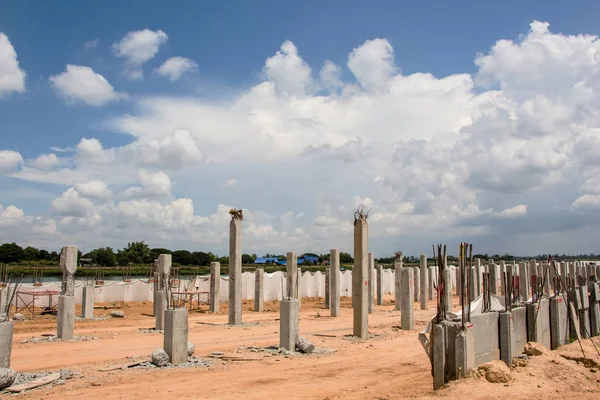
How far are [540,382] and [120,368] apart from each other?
A: 25.2 ft

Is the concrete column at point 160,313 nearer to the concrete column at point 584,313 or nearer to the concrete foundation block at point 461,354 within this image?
the concrete foundation block at point 461,354

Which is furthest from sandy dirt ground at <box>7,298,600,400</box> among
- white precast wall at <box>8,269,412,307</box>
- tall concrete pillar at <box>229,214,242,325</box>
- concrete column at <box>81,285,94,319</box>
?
white precast wall at <box>8,269,412,307</box>

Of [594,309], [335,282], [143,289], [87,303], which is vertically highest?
[335,282]

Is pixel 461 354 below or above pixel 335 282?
below

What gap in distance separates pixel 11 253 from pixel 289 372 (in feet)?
176

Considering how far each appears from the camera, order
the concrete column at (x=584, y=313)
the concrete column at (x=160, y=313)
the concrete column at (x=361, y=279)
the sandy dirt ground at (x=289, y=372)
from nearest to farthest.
→ the sandy dirt ground at (x=289, y=372) < the concrete column at (x=584, y=313) < the concrete column at (x=361, y=279) < the concrete column at (x=160, y=313)

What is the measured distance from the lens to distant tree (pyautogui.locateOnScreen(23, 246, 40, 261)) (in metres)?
56.5

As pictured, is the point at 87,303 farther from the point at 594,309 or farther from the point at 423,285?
the point at 594,309

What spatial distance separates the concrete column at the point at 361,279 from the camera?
598 inches

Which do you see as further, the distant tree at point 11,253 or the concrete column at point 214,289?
the distant tree at point 11,253

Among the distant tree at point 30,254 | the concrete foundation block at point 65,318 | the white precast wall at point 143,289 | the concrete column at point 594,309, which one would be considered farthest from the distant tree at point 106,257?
the concrete column at point 594,309

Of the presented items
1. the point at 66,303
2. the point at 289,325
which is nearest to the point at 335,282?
the point at 289,325

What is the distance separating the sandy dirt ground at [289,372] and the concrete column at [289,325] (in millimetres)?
563

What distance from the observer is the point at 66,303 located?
15.2 metres
